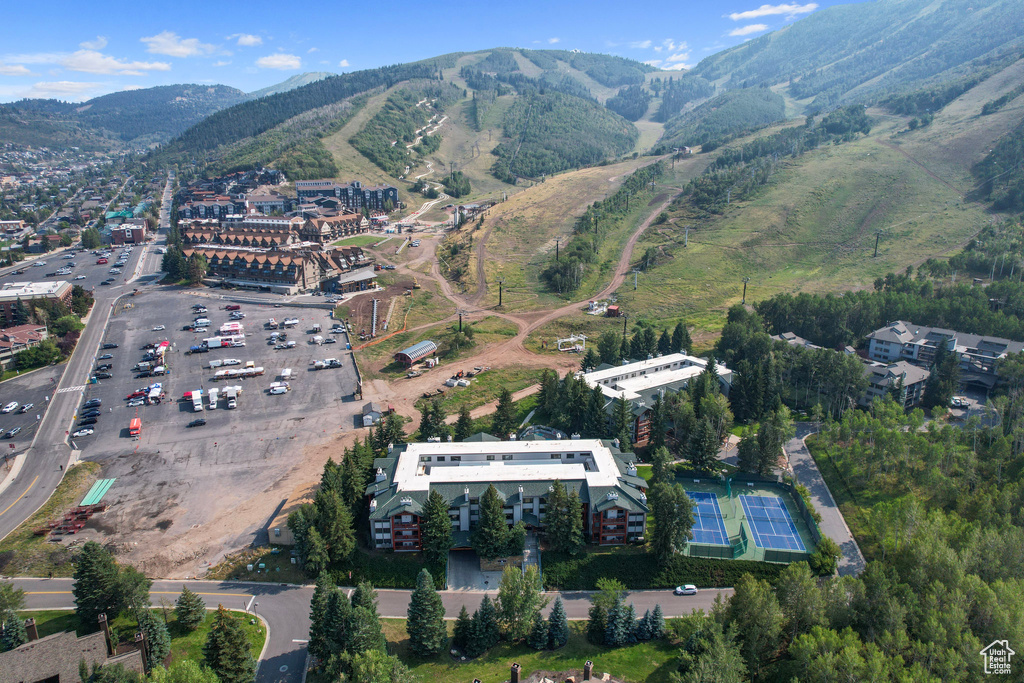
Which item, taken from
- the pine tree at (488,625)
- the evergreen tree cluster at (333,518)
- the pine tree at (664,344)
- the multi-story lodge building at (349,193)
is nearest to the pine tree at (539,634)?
the pine tree at (488,625)

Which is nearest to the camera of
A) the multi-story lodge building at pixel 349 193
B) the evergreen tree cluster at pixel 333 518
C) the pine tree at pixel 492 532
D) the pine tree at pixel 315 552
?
the pine tree at pixel 315 552

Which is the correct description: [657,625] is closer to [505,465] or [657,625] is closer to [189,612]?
[505,465]

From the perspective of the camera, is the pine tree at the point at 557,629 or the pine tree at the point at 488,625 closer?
the pine tree at the point at 488,625

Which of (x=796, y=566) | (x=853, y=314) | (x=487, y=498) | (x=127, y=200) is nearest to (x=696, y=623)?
(x=796, y=566)

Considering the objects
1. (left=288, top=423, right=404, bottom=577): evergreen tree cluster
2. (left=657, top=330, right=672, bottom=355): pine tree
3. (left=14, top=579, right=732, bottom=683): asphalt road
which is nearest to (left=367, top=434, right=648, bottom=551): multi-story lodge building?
(left=288, top=423, right=404, bottom=577): evergreen tree cluster

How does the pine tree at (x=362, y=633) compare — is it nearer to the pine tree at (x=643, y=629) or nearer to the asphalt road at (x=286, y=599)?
the asphalt road at (x=286, y=599)
